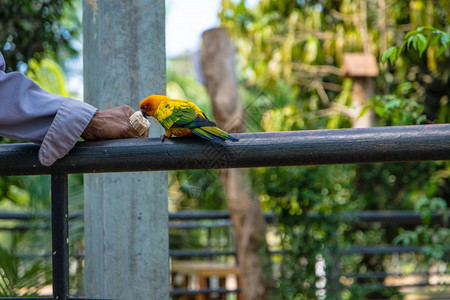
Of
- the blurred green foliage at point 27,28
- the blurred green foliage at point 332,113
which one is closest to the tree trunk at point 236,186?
the blurred green foliage at point 332,113

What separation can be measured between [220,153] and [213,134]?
5 centimetres

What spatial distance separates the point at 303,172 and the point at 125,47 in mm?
2391

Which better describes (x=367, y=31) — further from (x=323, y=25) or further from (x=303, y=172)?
(x=303, y=172)

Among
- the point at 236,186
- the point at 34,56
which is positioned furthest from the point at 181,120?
the point at 236,186

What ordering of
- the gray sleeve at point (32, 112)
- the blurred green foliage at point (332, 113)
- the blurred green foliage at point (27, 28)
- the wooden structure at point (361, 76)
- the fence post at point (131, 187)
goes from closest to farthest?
1. the gray sleeve at point (32, 112)
2. the fence post at point (131, 187)
3. the blurred green foliage at point (27, 28)
4. the blurred green foliage at point (332, 113)
5. the wooden structure at point (361, 76)

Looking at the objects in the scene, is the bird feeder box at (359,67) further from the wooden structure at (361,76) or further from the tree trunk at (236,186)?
the tree trunk at (236,186)

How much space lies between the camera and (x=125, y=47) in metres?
1.69

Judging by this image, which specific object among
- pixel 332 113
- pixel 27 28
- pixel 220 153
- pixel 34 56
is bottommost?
pixel 220 153

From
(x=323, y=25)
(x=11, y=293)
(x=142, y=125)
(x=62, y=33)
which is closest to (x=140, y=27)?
(x=142, y=125)

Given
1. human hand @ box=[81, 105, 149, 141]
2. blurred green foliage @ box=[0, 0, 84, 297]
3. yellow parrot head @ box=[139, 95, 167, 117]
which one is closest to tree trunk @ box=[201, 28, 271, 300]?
blurred green foliage @ box=[0, 0, 84, 297]

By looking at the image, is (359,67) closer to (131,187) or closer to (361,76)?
(361,76)

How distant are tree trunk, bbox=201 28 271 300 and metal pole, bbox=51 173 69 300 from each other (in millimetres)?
3231

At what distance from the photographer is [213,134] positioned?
968 millimetres

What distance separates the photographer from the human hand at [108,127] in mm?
1063
